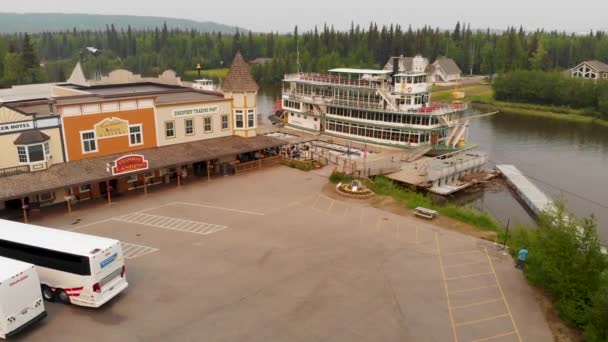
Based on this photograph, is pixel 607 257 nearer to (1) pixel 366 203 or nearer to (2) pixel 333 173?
A: (1) pixel 366 203

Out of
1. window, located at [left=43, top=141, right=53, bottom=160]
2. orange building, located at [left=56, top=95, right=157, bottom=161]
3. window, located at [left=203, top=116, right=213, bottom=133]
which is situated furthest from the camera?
window, located at [left=203, top=116, right=213, bottom=133]

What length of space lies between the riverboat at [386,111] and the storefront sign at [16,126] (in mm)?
29454

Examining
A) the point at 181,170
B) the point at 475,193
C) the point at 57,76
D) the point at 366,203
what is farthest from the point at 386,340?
the point at 57,76

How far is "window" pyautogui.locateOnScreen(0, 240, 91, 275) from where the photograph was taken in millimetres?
16844

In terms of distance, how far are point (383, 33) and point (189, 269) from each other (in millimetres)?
116976

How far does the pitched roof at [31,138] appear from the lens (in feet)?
88.7

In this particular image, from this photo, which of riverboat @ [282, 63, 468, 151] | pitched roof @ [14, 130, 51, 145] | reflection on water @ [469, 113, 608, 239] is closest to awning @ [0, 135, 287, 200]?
pitched roof @ [14, 130, 51, 145]

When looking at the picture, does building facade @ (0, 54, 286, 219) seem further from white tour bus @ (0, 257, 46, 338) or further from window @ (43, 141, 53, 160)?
white tour bus @ (0, 257, 46, 338)

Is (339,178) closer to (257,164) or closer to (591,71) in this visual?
(257,164)

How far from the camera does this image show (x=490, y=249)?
78.1ft

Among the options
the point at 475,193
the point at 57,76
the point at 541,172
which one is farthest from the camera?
the point at 57,76

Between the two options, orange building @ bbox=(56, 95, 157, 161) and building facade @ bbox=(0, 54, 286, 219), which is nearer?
building facade @ bbox=(0, 54, 286, 219)

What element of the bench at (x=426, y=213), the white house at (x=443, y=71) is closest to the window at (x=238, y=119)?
the bench at (x=426, y=213)

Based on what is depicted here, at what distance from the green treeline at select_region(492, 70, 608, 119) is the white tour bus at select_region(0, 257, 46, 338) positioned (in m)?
80.0
